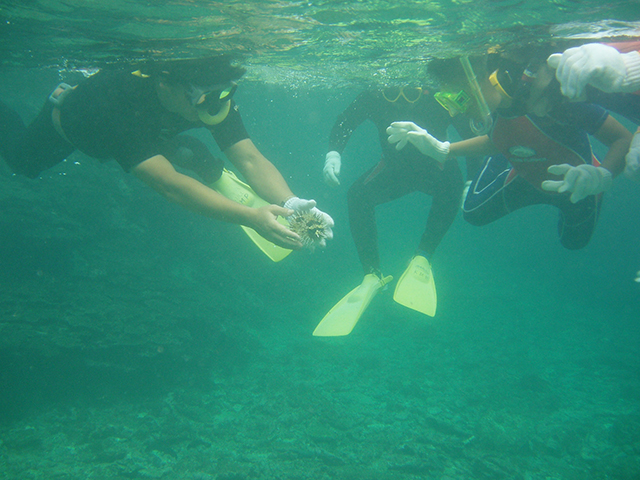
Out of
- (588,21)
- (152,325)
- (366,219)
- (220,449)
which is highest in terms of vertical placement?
(588,21)

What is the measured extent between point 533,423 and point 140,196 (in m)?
11.0

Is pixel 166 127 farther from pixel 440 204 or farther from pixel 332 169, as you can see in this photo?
pixel 440 204

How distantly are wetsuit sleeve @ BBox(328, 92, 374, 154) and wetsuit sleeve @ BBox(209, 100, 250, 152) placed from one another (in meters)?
2.04

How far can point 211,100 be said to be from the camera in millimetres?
3234

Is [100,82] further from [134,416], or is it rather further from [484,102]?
[134,416]

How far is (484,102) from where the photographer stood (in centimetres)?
347

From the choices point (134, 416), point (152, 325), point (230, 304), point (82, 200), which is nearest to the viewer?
point (134, 416)

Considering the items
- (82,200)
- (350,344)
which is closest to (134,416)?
(350,344)

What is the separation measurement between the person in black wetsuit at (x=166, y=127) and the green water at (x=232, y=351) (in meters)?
2.84

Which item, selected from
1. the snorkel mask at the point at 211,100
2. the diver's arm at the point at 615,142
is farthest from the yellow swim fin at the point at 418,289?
the snorkel mask at the point at 211,100

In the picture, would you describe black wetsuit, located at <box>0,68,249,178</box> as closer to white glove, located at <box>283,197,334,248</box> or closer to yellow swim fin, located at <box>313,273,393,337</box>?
white glove, located at <box>283,197,334,248</box>

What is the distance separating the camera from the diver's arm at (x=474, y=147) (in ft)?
13.1

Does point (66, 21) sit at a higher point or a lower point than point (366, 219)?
higher

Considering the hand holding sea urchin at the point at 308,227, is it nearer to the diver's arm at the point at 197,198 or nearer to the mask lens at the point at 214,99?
the diver's arm at the point at 197,198
